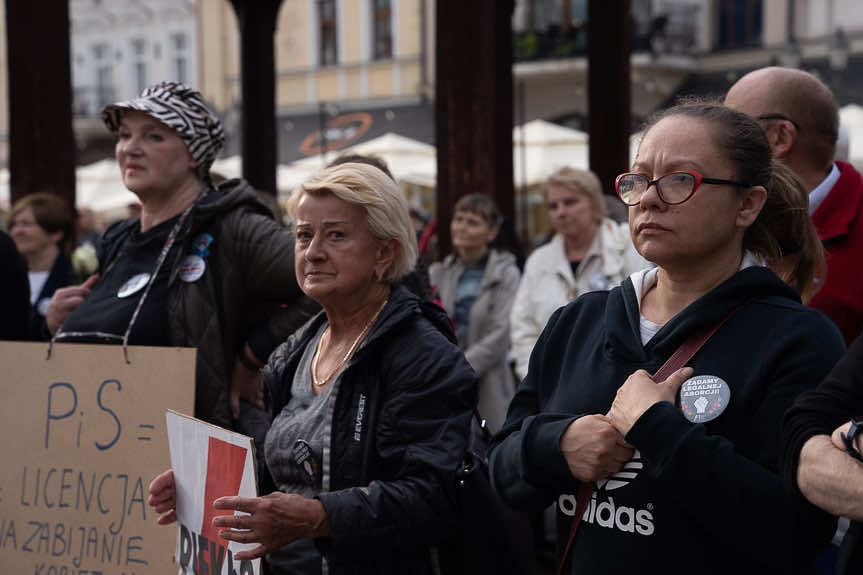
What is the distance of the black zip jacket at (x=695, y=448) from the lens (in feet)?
6.33

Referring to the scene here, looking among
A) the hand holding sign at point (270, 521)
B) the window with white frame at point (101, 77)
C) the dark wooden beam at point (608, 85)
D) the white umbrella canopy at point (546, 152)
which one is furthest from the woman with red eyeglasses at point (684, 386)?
the window with white frame at point (101, 77)

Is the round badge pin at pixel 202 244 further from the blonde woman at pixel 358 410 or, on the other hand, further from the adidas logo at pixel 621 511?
the adidas logo at pixel 621 511

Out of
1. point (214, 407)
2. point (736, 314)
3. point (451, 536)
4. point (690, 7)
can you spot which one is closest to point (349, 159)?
point (214, 407)

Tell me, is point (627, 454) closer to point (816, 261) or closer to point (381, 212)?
point (816, 261)

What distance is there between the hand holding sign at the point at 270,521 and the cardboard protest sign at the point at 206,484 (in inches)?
3.0

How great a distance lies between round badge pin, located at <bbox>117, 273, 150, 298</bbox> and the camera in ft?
11.1

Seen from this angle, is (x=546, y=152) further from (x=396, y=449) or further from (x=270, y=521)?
(x=270, y=521)

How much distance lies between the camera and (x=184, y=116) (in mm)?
3582

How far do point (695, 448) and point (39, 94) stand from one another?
4.86 metres

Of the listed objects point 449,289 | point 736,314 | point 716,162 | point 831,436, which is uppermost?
point 716,162

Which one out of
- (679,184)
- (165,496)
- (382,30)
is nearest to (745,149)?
(679,184)

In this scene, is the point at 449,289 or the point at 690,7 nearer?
the point at 449,289

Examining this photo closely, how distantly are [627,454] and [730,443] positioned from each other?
0.72ft

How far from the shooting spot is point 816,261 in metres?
2.44
